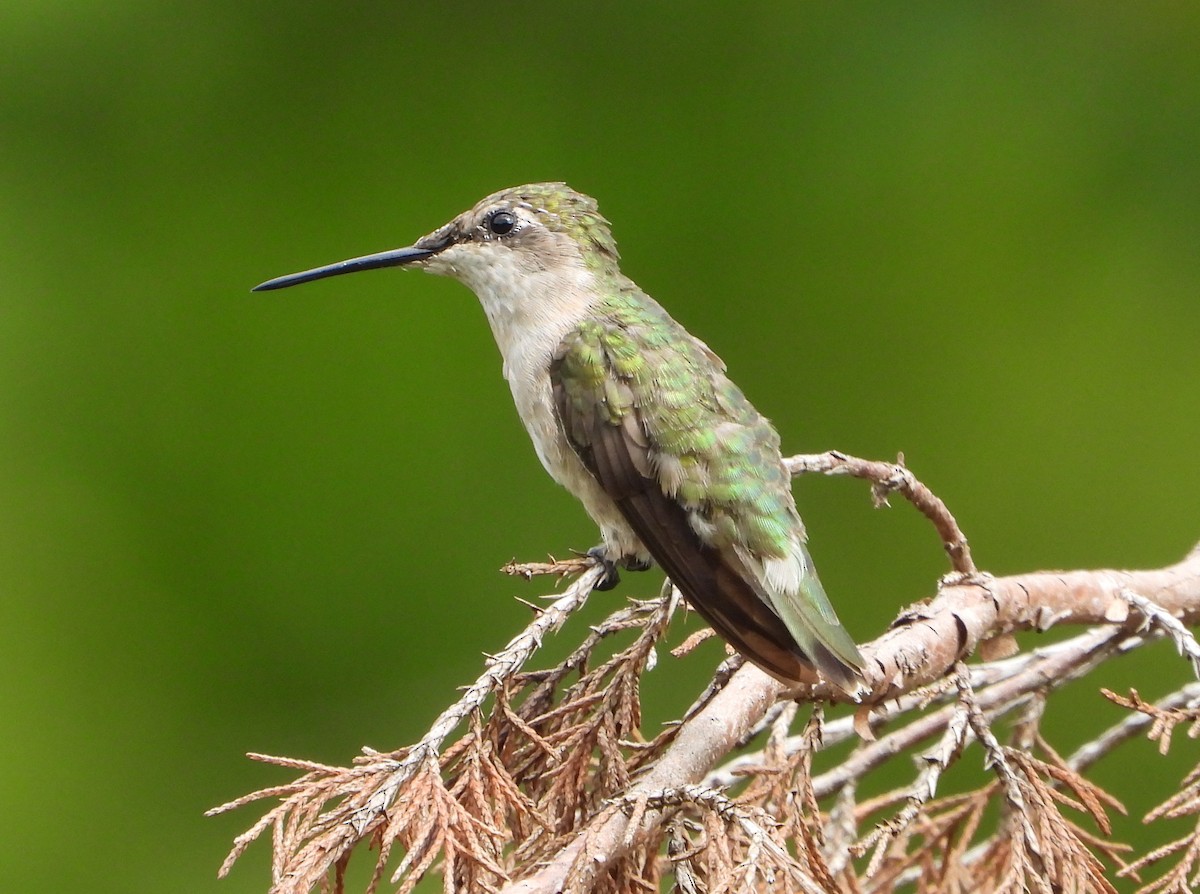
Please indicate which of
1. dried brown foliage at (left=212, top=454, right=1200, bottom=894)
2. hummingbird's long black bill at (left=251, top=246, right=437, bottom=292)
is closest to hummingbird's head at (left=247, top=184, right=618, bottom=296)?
hummingbird's long black bill at (left=251, top=246, right=437, bottom=292)

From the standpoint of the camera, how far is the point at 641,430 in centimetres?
258

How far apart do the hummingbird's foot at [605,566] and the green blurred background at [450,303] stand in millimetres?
1848

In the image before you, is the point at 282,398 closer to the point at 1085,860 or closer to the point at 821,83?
the point at 821,83

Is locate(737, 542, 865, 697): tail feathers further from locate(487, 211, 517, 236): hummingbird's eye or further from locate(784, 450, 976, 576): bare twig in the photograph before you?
locate(487, 211, 517, 236): hummingbird's eye

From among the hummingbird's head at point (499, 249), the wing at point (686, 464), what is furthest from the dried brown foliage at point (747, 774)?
the hummingbird's head at point (499, 249)

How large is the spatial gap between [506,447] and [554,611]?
2.99 metres

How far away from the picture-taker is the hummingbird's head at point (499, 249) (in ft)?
9.83

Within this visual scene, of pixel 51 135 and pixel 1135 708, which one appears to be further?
pixel 51 135

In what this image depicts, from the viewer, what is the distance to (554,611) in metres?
2.03

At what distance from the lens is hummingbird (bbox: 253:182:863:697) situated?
2314mm

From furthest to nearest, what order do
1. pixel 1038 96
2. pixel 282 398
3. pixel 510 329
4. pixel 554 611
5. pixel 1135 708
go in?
pixel 1038 96 < pixel 282 398 < pixel 510 329 < pixel 554 611 < pixel 1135 708

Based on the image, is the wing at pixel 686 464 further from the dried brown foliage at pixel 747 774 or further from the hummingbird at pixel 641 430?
the dried brown foliage at pixel 747 774

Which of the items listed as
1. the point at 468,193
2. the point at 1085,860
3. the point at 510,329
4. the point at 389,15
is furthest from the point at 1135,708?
the point at 389,15

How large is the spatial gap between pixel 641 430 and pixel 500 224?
0.73m
